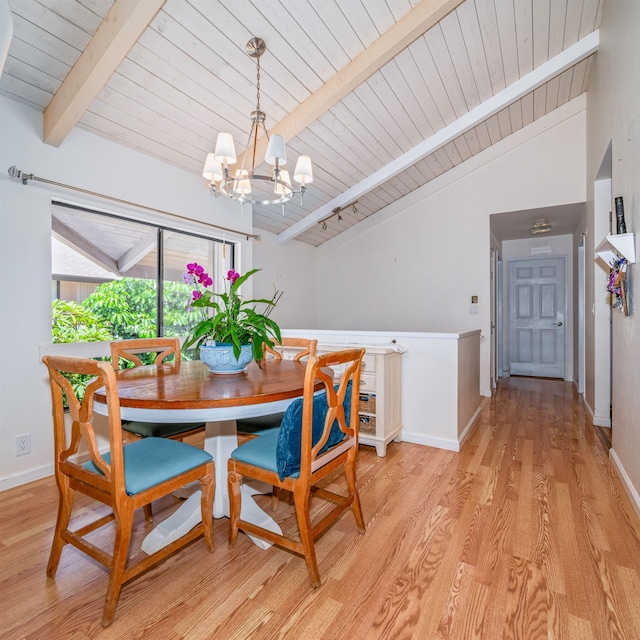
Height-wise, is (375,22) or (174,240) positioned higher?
(375,22)

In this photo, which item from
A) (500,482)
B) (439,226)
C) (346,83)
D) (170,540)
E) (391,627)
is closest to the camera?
(391,627)

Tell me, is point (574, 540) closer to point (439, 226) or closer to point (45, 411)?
point (45, 411)

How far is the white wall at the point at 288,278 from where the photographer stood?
475cm

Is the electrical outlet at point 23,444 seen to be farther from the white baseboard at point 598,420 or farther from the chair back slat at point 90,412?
the white baseboard at point 598,420

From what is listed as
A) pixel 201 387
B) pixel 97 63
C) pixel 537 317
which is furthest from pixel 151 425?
pixel 537 317

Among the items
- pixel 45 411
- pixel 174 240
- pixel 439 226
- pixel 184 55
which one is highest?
pixel 184 55

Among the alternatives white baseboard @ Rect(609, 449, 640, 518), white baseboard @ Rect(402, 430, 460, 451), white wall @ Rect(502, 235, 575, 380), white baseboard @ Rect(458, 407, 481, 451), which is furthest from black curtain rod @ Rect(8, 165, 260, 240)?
white wall @ Rect(502, 235, 575, 380)

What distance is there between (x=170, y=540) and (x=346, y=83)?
3042 mm

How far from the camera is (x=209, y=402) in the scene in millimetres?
1316

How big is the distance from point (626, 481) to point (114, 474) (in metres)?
2.66

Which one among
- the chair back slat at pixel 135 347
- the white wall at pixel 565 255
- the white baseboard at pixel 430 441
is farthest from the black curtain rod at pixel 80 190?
the white wall at pixel 565 255

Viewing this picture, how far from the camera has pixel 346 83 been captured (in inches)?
108

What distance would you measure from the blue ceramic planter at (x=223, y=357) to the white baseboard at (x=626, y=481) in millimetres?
2147

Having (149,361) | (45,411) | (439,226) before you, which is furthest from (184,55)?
(439,226)
